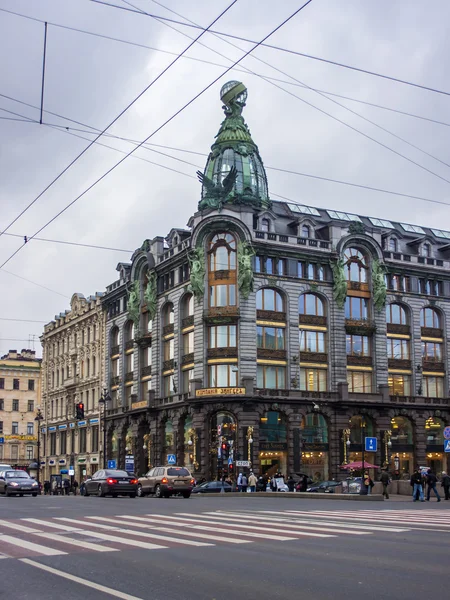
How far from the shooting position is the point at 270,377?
6775 cm

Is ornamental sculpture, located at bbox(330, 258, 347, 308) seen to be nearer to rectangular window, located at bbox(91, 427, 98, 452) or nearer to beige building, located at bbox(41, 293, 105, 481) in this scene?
beige building, located at bbox(41, 293, 105, 481)

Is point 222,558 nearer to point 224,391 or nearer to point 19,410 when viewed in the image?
point 224,391

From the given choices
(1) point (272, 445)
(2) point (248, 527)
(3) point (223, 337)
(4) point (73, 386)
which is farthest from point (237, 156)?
(2) point (248, 527)

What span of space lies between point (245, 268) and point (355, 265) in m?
12.4

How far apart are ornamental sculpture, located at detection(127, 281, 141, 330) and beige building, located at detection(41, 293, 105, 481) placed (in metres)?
10.2

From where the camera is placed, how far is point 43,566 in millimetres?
12734

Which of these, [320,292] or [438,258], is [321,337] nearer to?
[320,292]

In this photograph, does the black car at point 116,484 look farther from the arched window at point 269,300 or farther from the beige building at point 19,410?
the beige building at point 19,410

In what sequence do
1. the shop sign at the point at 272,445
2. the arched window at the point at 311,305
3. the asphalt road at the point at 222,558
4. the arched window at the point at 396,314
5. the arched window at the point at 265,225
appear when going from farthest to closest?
the arched window at the point at 396,314, the arched window at the point at 265,225, the arched window at the point at 311,305, the shop sign at the point at 272,445, the asphalt road at the point at 222,558

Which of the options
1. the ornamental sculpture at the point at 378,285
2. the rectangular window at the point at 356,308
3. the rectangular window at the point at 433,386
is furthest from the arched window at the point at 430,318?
the rectangular window at the point at 356,308

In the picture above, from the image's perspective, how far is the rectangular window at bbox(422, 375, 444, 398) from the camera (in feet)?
247

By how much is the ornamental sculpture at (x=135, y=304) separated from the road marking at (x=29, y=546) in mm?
61321

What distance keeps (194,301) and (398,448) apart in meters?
22.6

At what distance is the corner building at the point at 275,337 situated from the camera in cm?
6662
